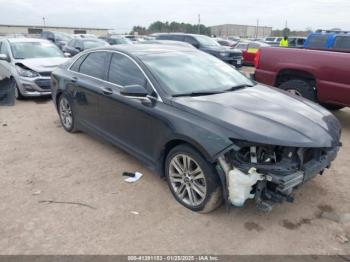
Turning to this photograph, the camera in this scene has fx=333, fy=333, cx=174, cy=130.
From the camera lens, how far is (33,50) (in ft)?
31.3

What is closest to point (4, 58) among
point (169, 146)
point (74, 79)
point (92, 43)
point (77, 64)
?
point (77, 64)

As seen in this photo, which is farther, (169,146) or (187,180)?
(169,146)

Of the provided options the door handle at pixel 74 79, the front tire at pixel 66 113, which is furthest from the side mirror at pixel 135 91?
the front tire at pixel 66 113

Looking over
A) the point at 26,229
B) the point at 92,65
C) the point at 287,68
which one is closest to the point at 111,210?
the point at 26,229

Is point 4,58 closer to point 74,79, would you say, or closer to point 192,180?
point 74,79

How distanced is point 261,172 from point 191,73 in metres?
1.73

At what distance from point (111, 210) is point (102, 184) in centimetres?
64

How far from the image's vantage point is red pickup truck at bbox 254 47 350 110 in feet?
19.3

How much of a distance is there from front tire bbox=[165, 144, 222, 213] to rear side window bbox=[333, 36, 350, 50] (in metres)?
8.70

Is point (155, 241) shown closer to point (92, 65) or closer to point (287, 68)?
point (92, 65)

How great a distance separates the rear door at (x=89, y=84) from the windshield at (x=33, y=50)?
4411 millimetres

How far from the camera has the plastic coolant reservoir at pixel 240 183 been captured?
9.87ft

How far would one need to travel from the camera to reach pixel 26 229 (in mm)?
3270

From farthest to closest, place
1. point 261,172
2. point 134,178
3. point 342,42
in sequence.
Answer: point 342,42 → point 134,178 → point 261,172
